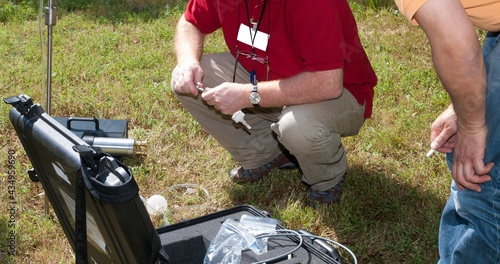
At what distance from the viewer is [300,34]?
2.39 metres

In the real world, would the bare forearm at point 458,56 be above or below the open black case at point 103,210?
above

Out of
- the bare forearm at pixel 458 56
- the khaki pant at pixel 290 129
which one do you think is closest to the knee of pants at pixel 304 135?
the khaki pant at pixel 290 129

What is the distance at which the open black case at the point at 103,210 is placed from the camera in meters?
1.29

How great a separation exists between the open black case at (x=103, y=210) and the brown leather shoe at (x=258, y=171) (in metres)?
0.92

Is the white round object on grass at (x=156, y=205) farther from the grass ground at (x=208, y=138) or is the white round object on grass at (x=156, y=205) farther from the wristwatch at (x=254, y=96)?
the wristwatch at (x=254, y=96)

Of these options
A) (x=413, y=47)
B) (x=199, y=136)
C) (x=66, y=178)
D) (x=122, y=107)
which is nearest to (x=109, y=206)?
(x=66, y=178)

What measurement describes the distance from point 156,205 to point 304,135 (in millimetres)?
902

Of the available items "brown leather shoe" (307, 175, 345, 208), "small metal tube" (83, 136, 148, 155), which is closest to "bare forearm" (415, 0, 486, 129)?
"brown leather shoe" (307, 175, 345, 208)

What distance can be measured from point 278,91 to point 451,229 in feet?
3.47

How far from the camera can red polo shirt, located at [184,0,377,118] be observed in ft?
7.64

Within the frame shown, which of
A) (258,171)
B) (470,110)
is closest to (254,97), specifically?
(258,171)

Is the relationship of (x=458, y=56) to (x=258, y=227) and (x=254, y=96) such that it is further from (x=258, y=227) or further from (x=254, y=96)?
(x=254, y=96)

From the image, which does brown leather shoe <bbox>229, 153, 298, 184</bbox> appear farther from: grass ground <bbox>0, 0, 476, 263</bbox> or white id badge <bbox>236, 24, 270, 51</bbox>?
white id badge <bbox>236, 24, 270, 51</bbox>

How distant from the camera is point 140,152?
3.20 metres
